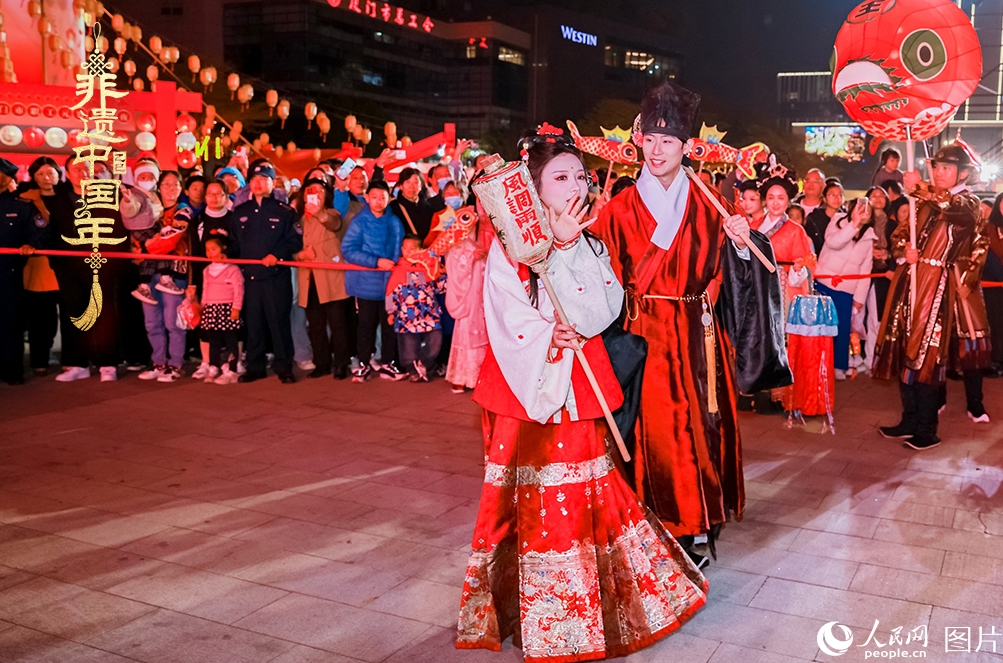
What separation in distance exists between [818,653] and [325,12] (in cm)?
4833

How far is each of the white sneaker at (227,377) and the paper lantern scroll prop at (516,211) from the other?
558cm

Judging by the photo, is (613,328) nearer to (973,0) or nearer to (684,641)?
(684,641)

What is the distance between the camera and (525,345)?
3.06 metres

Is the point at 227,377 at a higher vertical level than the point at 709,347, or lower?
lower

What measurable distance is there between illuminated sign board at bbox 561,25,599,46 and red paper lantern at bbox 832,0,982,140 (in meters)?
54.9

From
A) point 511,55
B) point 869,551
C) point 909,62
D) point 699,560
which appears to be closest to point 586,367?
point 699,560

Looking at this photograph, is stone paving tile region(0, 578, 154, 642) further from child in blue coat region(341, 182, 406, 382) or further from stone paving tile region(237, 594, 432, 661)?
child in blue coat region(341, 182, 406, 382)

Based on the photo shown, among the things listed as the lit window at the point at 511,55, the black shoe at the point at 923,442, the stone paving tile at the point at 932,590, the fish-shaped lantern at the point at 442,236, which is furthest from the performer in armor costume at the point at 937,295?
the lit window at the point at 511,55

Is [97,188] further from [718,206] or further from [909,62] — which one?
[909,62]

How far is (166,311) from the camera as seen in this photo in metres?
8.13

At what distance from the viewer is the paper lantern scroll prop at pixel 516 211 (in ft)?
9.73

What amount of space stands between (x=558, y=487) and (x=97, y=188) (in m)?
6.13

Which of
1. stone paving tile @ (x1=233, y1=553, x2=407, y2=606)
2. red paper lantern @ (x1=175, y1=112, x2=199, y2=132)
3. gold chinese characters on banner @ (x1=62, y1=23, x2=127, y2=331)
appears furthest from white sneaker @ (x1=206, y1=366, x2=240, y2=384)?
red paper lantern @ (x1=175, y1=112, x2=199, y2=132)

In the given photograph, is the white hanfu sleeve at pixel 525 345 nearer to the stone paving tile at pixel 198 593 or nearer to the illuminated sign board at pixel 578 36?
the stone paving tile at pixel 198 593
